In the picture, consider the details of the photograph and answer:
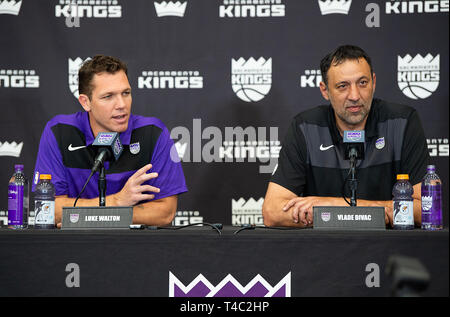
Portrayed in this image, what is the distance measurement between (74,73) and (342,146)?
5.82ft

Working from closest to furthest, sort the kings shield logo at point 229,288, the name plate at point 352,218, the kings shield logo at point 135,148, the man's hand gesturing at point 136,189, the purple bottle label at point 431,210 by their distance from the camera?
the kings shield logo at point 229,288 → the name plate at point 352,218 → the purple bottle label at point 431,210 → the man's hand gesturing at point 136,189 → the kings shield logo at point 135,148

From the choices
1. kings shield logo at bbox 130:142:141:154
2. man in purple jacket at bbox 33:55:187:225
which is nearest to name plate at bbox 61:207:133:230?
man in purple jacket at bbox 33:55:187:225

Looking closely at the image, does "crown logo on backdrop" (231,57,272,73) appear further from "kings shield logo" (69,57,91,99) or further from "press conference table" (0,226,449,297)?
"press conference table" (0,226,449,297)

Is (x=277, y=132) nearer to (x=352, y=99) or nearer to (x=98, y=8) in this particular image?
(x=352, y=99)

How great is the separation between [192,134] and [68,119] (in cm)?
81

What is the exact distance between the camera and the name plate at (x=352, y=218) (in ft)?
6.36

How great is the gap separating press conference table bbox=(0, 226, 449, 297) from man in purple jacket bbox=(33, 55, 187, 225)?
2.86 feet

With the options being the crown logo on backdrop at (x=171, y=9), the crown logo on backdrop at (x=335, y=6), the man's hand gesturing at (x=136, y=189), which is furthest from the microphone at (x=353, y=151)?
the crown logo on backdrop at (x=171, y=9)

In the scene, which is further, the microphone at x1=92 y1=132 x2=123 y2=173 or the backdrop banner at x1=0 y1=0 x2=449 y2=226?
the backdrop banner at x1=0 y1=0 x2=449 y2=226

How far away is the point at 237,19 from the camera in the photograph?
3.40 meters

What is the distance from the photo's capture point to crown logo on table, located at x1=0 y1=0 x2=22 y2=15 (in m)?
3.45

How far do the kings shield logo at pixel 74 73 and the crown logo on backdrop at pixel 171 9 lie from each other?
0.58m

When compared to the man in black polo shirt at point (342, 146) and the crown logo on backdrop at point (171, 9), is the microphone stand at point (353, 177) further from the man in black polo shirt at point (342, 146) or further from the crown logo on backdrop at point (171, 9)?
the crown logo on backdrop at point (171, 9)
